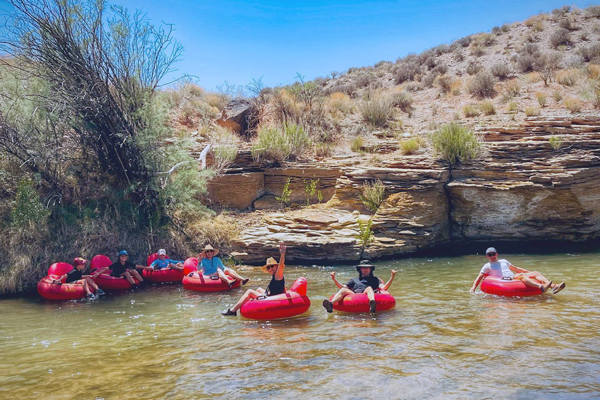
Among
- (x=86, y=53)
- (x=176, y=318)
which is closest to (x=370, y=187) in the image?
(x=176, y=318)

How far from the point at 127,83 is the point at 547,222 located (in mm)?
13099

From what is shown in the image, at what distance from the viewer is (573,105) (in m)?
18.0

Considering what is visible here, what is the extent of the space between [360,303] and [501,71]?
21.7 meters

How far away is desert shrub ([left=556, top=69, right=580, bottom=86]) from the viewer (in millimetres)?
21172

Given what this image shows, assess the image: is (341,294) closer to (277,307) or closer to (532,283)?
(277,307)

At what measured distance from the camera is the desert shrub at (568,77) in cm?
2117

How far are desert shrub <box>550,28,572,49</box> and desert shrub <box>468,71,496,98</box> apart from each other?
731 centimetres

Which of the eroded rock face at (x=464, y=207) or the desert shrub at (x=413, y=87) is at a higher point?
the desert shrub at (x=413, y=87)

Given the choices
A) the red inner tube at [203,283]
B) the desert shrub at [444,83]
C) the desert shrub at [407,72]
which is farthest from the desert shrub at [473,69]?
the red inner tube at [203,283]

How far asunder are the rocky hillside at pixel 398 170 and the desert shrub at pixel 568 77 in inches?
2.1

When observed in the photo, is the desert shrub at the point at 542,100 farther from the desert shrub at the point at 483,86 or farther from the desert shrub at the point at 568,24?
the desert shrub at the point at 568,24

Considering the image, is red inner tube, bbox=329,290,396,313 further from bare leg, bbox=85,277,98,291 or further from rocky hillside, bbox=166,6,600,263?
bare leg, bbox=85,277,98,291

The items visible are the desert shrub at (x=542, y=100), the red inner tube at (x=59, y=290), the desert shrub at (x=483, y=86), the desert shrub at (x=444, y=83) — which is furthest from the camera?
the desert shrub at (x=444, y=83)

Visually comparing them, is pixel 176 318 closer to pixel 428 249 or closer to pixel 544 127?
pixel 428 249
